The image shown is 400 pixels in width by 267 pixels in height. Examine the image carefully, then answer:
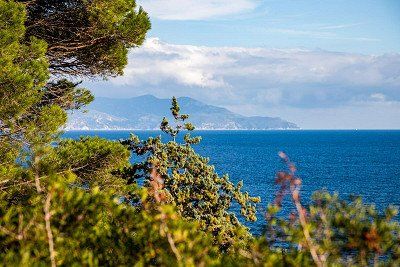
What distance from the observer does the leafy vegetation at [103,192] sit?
5746mm

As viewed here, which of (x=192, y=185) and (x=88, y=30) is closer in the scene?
(x=88, y=30)

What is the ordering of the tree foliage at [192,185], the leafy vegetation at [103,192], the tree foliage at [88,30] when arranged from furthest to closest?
the tree foliage at [192,185], the tree foliage at [88,30], the leafy vegetation at [103,192]

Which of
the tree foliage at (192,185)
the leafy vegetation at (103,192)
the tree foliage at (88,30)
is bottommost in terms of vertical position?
the tree foliage at (192,185)

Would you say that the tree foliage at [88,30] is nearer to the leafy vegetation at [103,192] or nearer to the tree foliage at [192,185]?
the leafy vegetation at [103,192]

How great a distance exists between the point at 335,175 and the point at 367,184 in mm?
15717

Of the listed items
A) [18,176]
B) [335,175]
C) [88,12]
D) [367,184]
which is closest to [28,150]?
[18,176]

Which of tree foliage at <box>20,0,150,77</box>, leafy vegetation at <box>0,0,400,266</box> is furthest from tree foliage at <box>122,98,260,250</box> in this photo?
tree foliage at <box>20,0,150,77</box>

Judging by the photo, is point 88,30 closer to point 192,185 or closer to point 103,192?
point 103,192

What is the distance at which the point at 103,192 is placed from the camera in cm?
796

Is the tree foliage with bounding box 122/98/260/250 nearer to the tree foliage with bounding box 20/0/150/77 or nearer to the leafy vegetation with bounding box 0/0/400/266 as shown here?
the leafy vegetation with bounding box 0/0/400/266

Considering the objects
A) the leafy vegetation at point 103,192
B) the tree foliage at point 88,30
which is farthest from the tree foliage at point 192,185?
the tree foliage at point 88,30

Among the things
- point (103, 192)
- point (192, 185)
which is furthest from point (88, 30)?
point (192, 185)

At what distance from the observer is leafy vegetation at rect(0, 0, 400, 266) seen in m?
5.75

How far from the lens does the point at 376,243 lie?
5469 millimetres
